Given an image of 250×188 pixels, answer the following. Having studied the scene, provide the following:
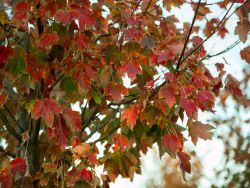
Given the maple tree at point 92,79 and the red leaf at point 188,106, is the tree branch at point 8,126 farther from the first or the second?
the red leaf at point 188,106

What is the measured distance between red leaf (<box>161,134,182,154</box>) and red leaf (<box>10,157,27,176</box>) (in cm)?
96

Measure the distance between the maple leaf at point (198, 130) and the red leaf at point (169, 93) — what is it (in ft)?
0.99

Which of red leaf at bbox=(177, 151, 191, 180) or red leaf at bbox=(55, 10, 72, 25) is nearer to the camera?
red leaf at bbox=(55, 10, 72, 25)

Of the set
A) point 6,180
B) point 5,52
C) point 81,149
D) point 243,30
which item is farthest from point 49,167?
point 243,30

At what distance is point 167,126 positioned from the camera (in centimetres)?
314

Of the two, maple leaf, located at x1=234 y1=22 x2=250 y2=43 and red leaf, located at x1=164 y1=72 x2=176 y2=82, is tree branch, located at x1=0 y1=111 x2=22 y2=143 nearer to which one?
red leaf, located at x1=164 y1=72 x2=176 y2=82

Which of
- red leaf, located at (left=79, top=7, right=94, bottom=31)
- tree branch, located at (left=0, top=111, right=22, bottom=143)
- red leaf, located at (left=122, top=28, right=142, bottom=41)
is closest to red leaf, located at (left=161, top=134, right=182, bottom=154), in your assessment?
red leaf, located at (left=122, top=28, right=142, bottom=41)

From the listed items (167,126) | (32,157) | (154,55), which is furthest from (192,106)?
(32,157)

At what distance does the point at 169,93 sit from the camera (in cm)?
287

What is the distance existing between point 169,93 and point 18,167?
1136 mm

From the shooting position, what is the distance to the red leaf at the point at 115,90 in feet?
10.6

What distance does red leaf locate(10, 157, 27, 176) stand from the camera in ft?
9.40

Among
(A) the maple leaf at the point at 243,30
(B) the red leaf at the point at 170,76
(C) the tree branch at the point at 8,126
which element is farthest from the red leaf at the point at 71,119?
(A) the maple leaf at the point at 243,30

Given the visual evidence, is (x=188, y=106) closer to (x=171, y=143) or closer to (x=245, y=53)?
(x=171, y=143)
